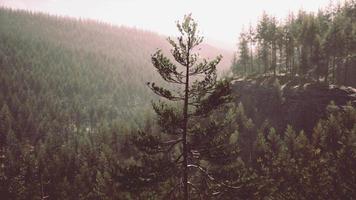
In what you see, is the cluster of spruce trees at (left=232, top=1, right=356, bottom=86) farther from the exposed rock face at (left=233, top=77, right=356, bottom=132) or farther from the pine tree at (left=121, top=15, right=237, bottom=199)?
the pine tree at (left=121, top=15, right=237, bottom=199)

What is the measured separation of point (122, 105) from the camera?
179m

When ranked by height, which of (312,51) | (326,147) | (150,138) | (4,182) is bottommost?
(4,182)

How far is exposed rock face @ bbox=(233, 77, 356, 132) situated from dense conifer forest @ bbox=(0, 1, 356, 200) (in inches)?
16.4

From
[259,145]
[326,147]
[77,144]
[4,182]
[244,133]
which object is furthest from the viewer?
[77,144]

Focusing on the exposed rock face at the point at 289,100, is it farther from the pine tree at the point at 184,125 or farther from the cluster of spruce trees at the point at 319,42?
the pine tree at the point at 184,125

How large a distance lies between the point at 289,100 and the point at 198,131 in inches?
2169

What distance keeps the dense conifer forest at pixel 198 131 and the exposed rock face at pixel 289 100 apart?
0.42 meters

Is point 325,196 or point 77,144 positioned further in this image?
point 77,144

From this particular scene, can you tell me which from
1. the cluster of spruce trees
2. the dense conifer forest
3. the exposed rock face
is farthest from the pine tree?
the cluster of spruce trees

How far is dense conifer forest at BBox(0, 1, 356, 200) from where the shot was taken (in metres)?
15.2

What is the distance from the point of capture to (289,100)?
2618 inches

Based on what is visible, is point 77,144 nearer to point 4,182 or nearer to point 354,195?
point 4,182

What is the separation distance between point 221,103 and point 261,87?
198 feet

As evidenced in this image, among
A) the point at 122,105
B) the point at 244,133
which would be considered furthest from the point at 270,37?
the point at 122,105
